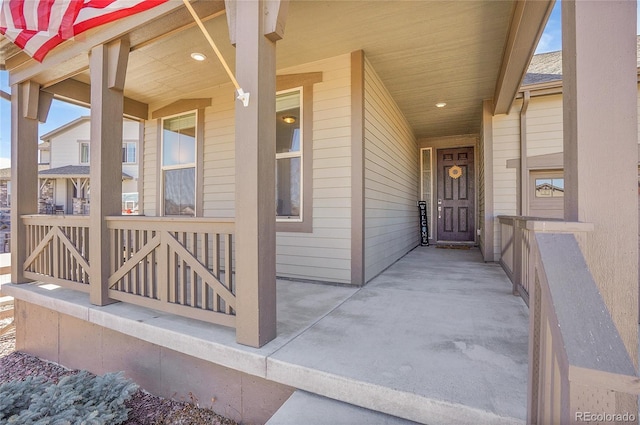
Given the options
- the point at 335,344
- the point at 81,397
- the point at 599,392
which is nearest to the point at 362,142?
the point at 335,344

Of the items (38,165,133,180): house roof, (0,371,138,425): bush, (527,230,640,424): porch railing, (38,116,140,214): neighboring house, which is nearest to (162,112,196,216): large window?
(0,371,138,425): bush

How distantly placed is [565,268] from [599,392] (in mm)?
392

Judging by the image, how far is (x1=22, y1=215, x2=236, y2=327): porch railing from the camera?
2121 millimetres

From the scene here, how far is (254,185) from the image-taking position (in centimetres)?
188

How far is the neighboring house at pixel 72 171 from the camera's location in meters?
13.4

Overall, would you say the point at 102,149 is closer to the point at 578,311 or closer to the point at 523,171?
the point at 578,311

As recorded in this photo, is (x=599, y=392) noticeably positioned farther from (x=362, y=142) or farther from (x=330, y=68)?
(x=330, y=68)

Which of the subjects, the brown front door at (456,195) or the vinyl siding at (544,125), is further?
the brown front door at (456,195)

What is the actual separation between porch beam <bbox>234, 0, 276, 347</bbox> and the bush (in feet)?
3.12

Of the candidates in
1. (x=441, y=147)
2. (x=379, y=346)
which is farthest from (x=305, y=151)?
(x=441, y=147)

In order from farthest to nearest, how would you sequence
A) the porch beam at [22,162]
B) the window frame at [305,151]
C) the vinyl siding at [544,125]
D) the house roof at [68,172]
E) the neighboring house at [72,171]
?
the neighboring house at [72,171] < the house roof at [68,172] < the vinyl siding at [544,125] < the window frame at [305,151] < the porch beam at [22,162]

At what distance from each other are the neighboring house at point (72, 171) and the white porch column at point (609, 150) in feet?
46.8

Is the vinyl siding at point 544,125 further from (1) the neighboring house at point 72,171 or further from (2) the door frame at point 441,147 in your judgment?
(1) the neighboring house at point 72,171

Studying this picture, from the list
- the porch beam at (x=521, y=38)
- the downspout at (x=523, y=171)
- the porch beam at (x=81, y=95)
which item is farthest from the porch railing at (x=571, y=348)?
the porch beam at (x=81, y=95)
